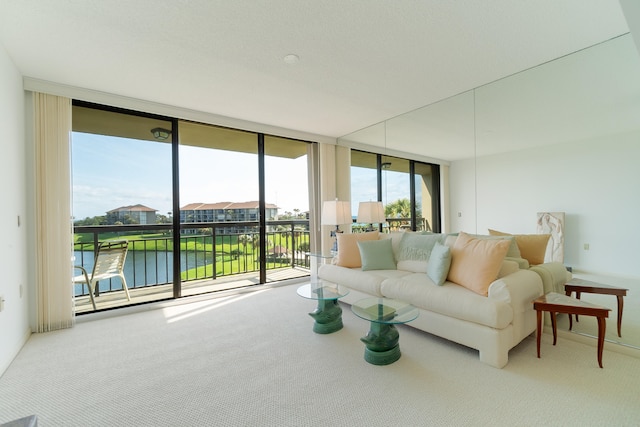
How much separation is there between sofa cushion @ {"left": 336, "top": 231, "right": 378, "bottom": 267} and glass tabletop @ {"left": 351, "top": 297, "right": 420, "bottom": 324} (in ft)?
3.43

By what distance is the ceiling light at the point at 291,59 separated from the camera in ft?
7.59

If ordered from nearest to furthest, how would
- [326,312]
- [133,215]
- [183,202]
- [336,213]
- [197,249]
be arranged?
[326,312] → [133,215] → [183,202] → [336,213] → [197,249]

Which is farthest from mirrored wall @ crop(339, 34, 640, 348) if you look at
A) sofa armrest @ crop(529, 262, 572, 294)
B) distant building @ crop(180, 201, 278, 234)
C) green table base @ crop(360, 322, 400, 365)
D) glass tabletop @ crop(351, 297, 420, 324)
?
distant building @ crop(180, 201, 278, 234)

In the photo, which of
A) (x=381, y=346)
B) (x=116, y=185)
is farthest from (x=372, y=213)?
(x=116, y=185)

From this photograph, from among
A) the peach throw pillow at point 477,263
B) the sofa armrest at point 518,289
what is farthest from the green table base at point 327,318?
the sofa armrest at point 518,289

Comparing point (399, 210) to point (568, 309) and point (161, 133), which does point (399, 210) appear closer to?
point (568, 309)

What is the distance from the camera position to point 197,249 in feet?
14.4

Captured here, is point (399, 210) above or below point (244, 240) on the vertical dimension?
above

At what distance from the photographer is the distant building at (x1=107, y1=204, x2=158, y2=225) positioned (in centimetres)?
335

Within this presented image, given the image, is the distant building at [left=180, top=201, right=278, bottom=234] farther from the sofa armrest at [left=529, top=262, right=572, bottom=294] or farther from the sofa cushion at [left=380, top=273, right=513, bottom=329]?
the sofa armrest at [left=529, top=262, right=572, bottom=294]

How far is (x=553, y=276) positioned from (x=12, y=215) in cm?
482

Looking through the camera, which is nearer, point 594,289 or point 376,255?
point 594,289

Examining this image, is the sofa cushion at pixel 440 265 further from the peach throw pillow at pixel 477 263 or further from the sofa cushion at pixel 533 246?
the sofa cushion at pixel 533 246

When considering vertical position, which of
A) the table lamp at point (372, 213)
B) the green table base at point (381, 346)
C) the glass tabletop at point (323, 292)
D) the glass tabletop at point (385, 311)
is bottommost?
the green table base at point (381, 346)
